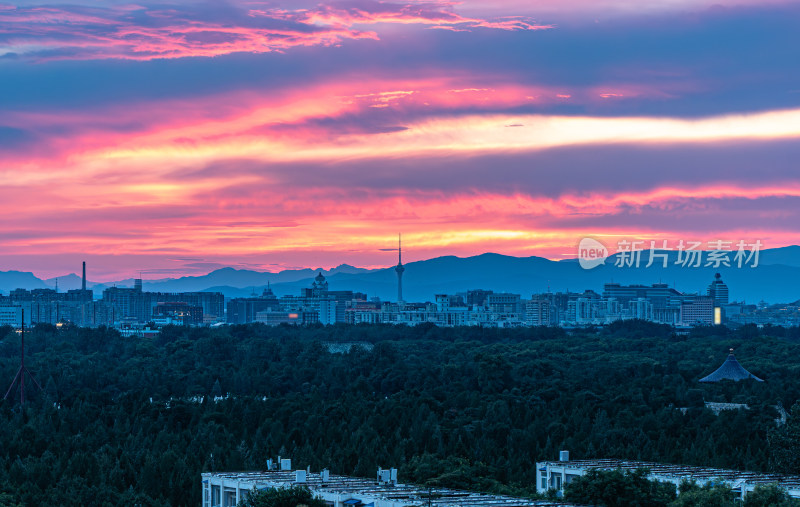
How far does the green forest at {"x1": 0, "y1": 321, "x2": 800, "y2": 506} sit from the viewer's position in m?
51.3

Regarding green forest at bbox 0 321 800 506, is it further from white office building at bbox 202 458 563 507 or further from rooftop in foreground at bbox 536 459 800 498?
white office building at bbox 202 458 563 507

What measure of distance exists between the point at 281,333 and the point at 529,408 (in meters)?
100

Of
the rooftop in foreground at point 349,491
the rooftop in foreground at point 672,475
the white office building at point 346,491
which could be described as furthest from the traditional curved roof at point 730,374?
the rooftop in foreground at point 349,491

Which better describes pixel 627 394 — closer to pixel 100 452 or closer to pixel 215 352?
pixel 100 452

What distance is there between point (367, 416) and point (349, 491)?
3287 centimetres

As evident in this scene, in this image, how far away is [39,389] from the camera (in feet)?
292

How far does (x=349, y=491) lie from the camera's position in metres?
37.7

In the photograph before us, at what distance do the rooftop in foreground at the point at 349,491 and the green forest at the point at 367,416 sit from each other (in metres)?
2.71

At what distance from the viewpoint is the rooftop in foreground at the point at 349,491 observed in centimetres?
3459

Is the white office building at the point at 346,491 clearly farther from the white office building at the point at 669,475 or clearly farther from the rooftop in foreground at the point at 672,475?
the rooftop in foreground at the point at 672,475

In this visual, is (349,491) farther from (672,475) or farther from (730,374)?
(730,374)

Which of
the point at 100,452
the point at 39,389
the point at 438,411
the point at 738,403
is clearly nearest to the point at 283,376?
the point at 39,389

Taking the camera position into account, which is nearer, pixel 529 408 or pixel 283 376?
pixel 529 408

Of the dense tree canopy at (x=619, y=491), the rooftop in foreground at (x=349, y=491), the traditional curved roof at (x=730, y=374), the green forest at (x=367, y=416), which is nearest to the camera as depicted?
the rooftop in foreground at (x=349, y=491)
